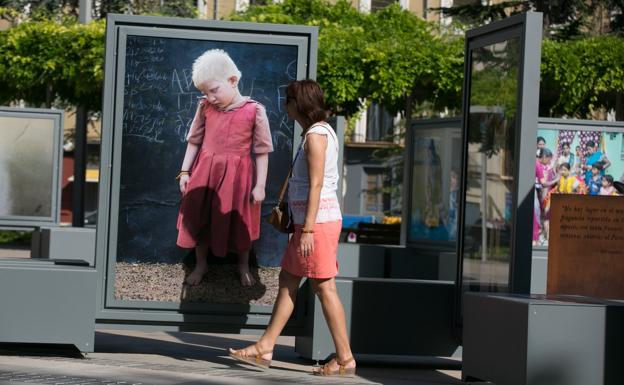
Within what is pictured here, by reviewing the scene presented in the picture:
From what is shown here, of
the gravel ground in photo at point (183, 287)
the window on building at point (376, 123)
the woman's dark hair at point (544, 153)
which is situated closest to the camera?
the gravel ground in photo at point (183, 287)

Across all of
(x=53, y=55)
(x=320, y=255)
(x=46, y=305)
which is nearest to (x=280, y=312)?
(x=320, y=255)

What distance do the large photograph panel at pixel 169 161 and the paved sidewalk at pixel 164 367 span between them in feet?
1.59

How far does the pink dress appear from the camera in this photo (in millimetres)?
9312

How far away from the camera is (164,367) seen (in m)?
8.70

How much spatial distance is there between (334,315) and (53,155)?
32.0 feet

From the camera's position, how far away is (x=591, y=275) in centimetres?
849

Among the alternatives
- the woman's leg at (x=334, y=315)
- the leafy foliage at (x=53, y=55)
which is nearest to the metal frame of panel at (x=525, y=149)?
the woman's leg at (x=334, y=315)

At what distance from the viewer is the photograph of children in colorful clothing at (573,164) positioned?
1573cm

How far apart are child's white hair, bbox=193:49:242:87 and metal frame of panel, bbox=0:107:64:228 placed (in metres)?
8.42

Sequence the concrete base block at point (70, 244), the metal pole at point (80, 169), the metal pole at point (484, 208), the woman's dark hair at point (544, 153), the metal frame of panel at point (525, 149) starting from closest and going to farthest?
the metal frame of panel at point (525, 149)
the metal pole at point (484, 208)
the concrete base block at point (70, 244)
the woman's dark hair at point (544, 153)
the metal pole at point (80, 169)

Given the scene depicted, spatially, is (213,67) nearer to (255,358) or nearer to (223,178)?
(223,178)

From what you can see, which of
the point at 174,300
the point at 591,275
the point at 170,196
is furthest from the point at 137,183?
the point at 591,275

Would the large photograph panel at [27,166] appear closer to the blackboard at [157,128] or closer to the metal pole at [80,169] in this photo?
the blackboard at [157,128]

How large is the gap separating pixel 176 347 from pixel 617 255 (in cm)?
346
